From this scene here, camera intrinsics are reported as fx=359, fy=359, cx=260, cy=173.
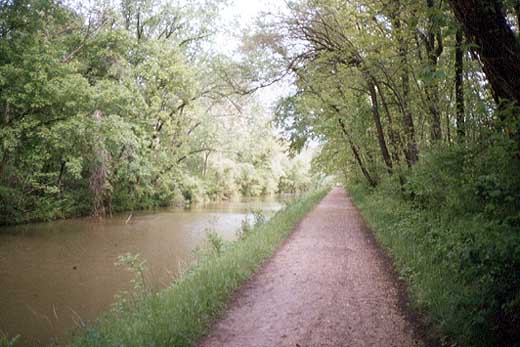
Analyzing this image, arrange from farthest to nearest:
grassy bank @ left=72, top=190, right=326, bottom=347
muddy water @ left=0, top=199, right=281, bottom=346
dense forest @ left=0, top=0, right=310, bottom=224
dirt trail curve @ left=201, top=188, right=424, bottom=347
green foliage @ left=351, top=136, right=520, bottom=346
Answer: dense forest @ left=0, top=0, right=310, bottom=224 < muddy water @ left=0, top=199, right=281, bottom=346 < dirt trail curve @ left=201, top=188, right=424, bottom=347 < grassy bank @ left=72, top=190, right=326, bottom=347 < green foliage @ left=351, top=136, right=520, bottom=346

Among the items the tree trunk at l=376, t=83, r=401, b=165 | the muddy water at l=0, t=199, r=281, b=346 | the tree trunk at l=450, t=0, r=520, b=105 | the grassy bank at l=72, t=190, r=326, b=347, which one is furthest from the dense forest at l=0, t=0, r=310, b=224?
the tree trunk at l=450, t=0, r=520, b=105

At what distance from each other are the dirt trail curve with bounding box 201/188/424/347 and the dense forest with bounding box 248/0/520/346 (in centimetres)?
47

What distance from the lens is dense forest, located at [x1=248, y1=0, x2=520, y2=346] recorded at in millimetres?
3375

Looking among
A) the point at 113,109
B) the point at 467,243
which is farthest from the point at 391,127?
the point at 113,109

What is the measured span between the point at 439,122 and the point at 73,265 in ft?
34.0

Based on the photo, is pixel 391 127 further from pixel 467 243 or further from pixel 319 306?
pixel 319 306

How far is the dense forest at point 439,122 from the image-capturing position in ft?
11.1

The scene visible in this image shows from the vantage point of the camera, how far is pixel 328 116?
1647cm

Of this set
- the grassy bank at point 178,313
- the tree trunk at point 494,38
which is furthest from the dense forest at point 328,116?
the grassy bank at point 178,313

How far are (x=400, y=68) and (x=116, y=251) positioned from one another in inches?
402

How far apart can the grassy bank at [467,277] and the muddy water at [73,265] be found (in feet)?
17.2

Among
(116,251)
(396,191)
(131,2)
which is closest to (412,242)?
(396,191)

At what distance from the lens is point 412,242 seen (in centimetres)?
695

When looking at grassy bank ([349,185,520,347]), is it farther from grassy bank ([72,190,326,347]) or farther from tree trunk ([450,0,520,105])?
grassy bank ([72,190,326,347])
